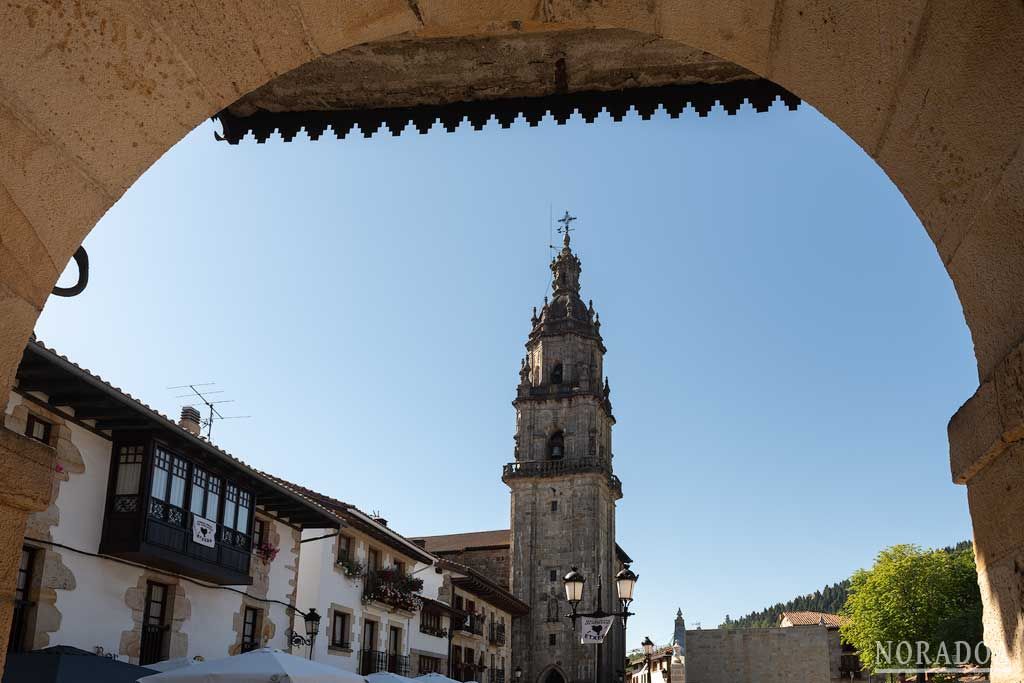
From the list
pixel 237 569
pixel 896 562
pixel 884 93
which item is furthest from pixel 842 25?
pixel 896 562

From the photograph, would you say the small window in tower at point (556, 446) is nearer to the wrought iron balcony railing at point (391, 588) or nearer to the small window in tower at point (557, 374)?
→ the small window in tower at point (557, 374)

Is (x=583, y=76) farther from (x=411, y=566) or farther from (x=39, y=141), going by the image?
(x=411, y=566)

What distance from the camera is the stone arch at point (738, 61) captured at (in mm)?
2338

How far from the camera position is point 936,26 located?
2373 millimetres

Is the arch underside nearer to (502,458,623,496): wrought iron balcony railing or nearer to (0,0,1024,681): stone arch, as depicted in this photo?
(0,0,1024,681): stone arch

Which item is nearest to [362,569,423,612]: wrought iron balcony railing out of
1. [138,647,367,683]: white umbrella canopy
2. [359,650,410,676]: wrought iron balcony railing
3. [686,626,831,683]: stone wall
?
[359,650,410,676]: wrought iron balcony railing

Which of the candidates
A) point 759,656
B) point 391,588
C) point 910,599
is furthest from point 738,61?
point 759,656

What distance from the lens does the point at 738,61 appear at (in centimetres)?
300

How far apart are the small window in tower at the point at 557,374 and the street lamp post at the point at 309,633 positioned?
42.6 m

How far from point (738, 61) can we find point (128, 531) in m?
13.6

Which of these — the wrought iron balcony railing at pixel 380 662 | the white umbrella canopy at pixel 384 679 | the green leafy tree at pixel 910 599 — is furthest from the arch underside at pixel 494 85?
the green leafy tree at pixel 910 599

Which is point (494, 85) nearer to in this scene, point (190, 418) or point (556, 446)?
point (190, 418)

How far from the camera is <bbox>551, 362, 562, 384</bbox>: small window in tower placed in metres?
62.6

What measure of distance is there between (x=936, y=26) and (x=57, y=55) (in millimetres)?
2402
